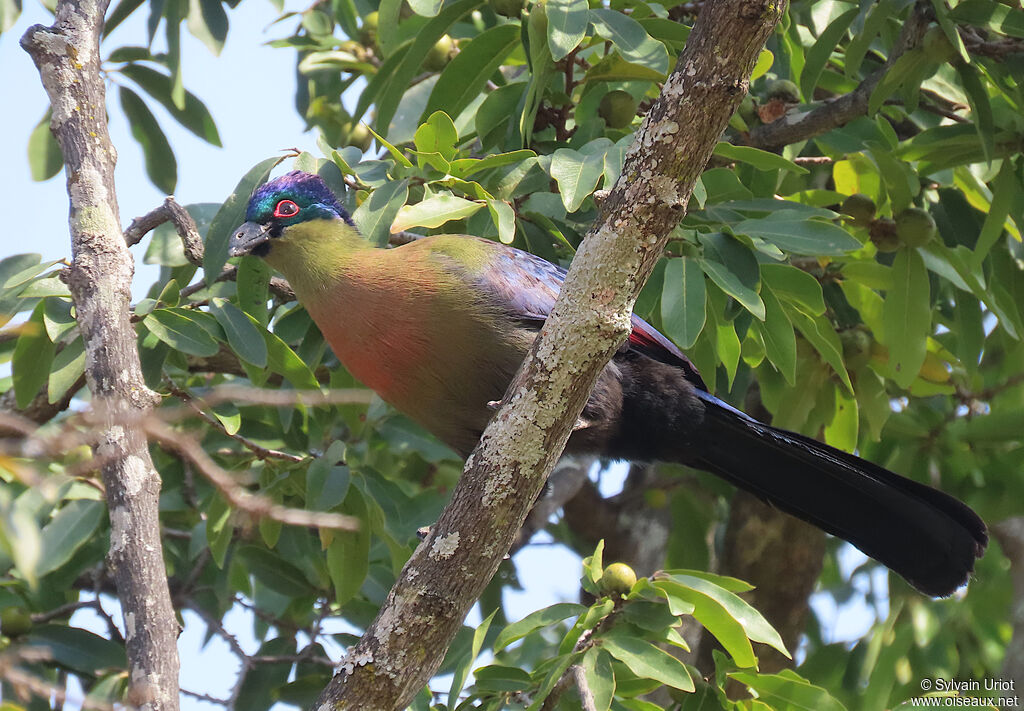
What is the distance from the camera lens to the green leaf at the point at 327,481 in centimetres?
352

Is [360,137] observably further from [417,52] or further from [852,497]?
[852,497]

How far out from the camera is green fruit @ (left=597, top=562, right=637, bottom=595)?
311 cm

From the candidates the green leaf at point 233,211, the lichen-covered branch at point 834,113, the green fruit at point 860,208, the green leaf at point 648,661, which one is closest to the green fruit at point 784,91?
the lichen-covered branch at point 834,113

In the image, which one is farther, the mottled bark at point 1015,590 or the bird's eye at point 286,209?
the mottled bark at point 1015,590

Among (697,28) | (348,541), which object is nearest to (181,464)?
(348,541)

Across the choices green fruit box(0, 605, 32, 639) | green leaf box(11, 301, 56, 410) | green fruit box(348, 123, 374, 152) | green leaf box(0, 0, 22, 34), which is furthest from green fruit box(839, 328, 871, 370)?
green leaf box(0, 0, 22, 34)

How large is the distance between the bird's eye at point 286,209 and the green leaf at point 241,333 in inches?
23.0

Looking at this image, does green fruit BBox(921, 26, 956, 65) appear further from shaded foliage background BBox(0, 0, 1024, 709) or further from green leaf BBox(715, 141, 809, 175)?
green leaf BBox(715, 141, 809, 175)

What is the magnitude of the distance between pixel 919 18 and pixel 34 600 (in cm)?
385

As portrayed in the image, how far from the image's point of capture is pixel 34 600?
4082 millimetres

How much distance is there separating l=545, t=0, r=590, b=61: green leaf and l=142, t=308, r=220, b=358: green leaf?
137 cm

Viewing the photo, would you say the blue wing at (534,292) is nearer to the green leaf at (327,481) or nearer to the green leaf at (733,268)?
the green leaf at (733,268)

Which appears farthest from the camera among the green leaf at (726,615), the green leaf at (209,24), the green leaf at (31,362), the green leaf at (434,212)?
the green leaf at (209,24)

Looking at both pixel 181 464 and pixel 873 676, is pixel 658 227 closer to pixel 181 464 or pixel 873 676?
pixel 181 464
